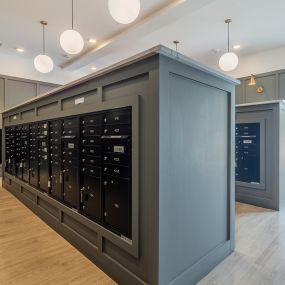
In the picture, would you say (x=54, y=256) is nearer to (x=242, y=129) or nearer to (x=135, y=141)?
(x=135, y=141)

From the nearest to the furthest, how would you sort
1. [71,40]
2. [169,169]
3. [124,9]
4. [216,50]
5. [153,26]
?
[169,169] < [124,9] < [71,40] < [153,26] < [216,50]

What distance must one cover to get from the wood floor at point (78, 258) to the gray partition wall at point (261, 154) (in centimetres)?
45

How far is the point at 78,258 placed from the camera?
1.86m

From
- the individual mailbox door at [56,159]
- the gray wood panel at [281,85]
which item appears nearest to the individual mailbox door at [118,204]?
the individual mailbox door at [56,159]

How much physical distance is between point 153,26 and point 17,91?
403 centimetres

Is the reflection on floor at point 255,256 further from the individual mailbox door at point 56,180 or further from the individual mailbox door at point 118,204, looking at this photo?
the individual mailbox door at point 56,180

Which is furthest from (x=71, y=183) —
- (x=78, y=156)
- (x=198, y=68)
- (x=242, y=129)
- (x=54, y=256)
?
(x=242, y=129)

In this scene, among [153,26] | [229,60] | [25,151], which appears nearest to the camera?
[25,151]

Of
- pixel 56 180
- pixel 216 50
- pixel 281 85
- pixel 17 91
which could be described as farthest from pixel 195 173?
pixel 17 91

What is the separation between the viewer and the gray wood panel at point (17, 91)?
18.7 feet

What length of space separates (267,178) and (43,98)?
121 inches

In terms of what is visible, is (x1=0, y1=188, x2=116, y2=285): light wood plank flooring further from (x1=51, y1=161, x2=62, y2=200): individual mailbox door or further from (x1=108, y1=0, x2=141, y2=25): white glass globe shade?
(x1=108, y1=0, x2=141, y2=25): white glass globe shade

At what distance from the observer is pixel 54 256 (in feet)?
6.23

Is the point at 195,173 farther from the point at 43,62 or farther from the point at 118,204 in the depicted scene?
the point at 43,62
